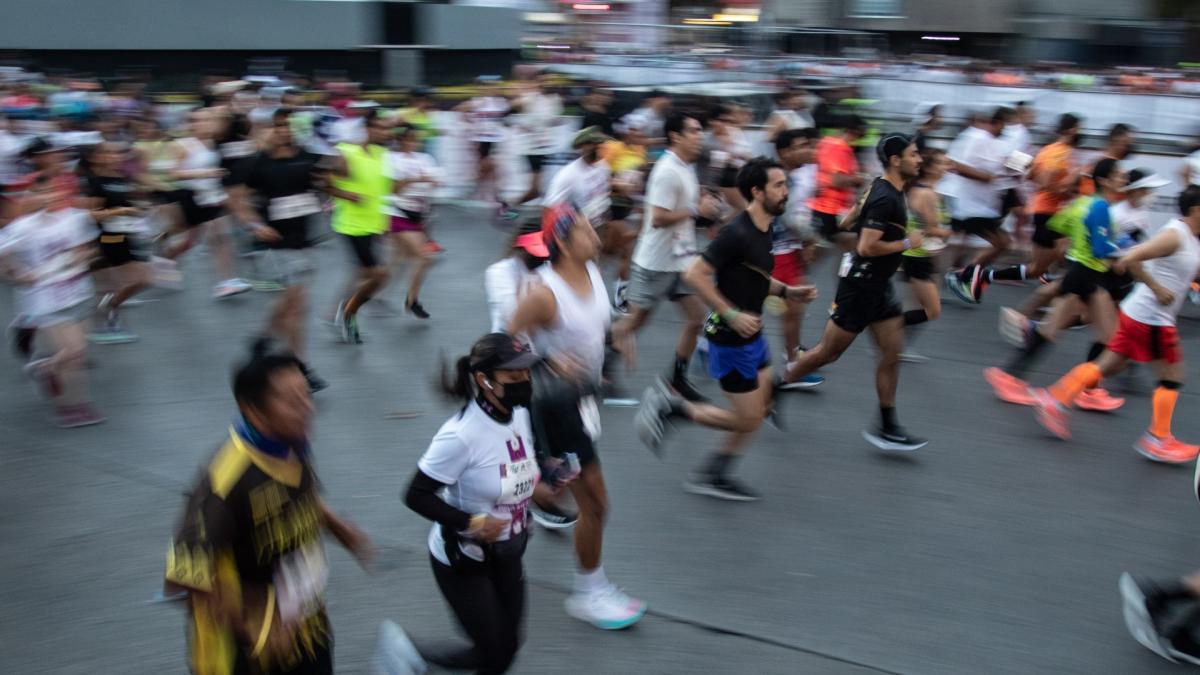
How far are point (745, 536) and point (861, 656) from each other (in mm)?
1096

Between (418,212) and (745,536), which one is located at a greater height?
(418,212)

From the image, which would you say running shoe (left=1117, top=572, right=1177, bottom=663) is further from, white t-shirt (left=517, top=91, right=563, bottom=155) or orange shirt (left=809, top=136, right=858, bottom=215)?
white t-shirt (left=517, top=91, right=563, bottom=155)

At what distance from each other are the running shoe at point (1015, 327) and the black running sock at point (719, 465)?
3.35 meters

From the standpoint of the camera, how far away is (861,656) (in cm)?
407

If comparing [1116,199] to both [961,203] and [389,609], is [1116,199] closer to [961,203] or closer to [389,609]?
[961,203]

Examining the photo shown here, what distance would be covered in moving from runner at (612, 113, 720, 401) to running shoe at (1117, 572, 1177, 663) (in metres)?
3.06

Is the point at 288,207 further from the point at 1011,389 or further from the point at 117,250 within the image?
the point at 1011,389

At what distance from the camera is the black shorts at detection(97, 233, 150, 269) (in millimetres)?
7723

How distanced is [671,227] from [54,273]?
12.6 feet

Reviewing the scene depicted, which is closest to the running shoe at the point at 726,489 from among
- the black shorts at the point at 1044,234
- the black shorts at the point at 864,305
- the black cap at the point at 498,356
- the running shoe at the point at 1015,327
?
the black shorts at the point at 864,305

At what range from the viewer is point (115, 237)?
7.75m

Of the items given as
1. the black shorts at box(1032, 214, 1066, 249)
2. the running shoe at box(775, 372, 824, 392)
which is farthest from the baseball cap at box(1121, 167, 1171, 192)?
the running shoe at box(775, 372, 824, 392)

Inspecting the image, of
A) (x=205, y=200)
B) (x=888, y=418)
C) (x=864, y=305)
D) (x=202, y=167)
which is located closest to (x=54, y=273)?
(x=205, y=200)

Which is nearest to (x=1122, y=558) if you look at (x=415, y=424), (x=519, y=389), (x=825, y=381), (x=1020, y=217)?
(x=825, y=381)
